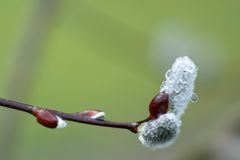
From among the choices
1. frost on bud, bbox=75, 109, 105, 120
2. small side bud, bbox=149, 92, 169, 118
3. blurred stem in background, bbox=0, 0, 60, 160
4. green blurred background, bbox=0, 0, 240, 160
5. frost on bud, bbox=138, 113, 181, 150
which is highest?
green blurred background, bbox=0, 0, 240, 160

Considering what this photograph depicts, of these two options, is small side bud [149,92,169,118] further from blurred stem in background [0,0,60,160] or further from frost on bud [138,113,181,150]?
blurred stem in background [0,0,60,160]

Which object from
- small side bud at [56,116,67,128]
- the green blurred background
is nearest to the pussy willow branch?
small side bud at [56,116,67,128]

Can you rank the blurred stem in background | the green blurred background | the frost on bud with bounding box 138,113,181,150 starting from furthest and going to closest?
the green blurred background < the blurred stem in background < the frost on bud with bounding box 138,113,181,150

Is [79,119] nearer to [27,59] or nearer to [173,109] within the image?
[173,109]

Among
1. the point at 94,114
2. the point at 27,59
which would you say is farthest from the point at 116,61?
the point at 94,114

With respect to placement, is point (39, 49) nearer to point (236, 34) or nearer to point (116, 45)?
point (116, 45)

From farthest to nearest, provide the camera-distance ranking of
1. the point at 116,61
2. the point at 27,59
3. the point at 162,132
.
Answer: the point at 116,61, the point at 27,59, the point at 162,132

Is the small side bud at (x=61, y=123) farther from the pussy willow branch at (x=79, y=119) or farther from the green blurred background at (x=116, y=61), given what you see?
the green blurred background at (x=116, y=61)
